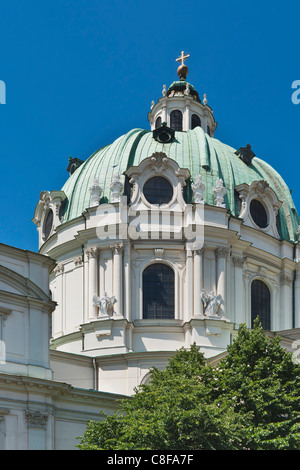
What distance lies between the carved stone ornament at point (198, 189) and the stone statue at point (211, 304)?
6279 millimetres

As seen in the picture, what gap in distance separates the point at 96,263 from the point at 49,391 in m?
15.3

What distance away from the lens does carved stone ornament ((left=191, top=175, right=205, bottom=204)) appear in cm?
5650

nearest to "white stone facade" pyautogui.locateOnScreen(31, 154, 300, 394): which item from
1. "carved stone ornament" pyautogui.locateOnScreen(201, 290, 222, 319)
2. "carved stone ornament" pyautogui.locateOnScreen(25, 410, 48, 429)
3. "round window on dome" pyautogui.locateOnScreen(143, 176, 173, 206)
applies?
"carved stone ornament" pyautogui.locateOnScreen(201, 290, 222, 319)

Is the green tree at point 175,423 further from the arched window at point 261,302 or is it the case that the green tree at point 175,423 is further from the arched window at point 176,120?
the arched window at point 176,120

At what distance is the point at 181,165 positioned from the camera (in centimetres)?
5878

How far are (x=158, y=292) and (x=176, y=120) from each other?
1632cm

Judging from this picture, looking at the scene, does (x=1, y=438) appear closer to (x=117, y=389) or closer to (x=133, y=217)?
(x=117, y=389)

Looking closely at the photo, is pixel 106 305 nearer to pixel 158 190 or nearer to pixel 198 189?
pixel 158 190

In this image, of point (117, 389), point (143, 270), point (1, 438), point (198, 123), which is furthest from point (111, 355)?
point (198, 123)

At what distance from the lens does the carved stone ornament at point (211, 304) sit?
54.0m

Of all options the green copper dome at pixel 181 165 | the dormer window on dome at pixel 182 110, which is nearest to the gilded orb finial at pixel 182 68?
the dormer window on dome at pixel 182 110

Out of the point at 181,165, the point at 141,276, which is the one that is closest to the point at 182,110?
the point at 181,165

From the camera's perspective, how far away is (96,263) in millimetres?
55812

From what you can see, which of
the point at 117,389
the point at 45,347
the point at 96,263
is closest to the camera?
the point at 45,347
